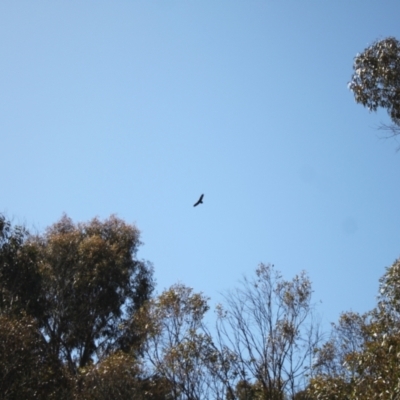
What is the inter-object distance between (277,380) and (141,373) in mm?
5103

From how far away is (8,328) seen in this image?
1479 cm

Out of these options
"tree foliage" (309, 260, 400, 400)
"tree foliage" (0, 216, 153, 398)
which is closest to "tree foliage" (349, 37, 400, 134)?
"tree foliage" (309, 260, 400, 400)

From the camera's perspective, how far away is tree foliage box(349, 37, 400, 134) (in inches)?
594

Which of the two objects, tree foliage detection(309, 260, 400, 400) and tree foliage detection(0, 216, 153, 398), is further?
tree foliage detection(0, 216, 153, 398)

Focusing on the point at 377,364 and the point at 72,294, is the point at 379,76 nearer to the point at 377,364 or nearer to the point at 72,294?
the point at 377,364

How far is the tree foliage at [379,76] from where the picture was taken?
49.5 feet

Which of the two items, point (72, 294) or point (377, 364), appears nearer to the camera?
point (377, 364)

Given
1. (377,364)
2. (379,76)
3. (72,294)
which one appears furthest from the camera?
(72,294)

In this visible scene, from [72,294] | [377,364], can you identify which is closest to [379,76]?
[377,364]

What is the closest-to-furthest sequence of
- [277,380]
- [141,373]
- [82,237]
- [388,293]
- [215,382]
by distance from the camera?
[388,293], [277,380], [215,382], [141,373], [82,237]

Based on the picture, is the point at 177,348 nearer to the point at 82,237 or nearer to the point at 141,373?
the point at 141,373

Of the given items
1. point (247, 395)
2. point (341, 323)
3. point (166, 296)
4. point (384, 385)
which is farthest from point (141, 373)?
point (384, 385)

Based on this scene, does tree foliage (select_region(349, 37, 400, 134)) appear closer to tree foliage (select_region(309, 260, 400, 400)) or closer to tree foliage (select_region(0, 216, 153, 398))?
tree foliage (select_region(309, 260, 400, 400))

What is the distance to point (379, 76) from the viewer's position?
606 inches
